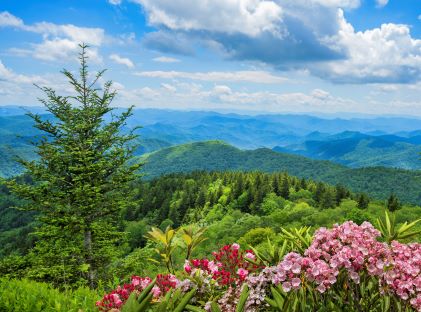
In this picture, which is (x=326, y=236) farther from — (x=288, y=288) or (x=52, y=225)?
(x=52, y=225)

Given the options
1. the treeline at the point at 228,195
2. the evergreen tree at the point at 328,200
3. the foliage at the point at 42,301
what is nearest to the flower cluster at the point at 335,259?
the foliage at the point at 42,301

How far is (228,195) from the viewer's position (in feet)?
319

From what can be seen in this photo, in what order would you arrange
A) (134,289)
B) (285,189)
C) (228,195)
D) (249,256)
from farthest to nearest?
1. (228,195)
2. (285,189)
3. (249,256)
4. (134,289)

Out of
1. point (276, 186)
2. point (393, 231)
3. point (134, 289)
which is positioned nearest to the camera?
point (134, 289)

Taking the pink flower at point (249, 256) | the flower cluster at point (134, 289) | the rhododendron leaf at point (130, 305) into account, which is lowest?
the flower cluster at point (134, 289)

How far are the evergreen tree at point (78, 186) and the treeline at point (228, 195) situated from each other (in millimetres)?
53441

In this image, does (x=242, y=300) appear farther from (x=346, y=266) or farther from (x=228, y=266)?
(x=228, y=266)

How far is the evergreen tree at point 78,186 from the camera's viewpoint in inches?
797

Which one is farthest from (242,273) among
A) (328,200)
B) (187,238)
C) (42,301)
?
(328,200)

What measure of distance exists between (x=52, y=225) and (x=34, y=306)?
623 inches

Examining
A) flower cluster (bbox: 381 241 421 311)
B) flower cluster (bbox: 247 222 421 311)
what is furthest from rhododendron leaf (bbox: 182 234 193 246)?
flower cluster (bbox: 381 241 421 311)

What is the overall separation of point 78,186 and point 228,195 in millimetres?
77787

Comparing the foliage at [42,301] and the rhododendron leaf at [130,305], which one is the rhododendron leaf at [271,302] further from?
the foliage at [42,301]

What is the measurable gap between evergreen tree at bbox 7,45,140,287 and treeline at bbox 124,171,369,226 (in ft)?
175
